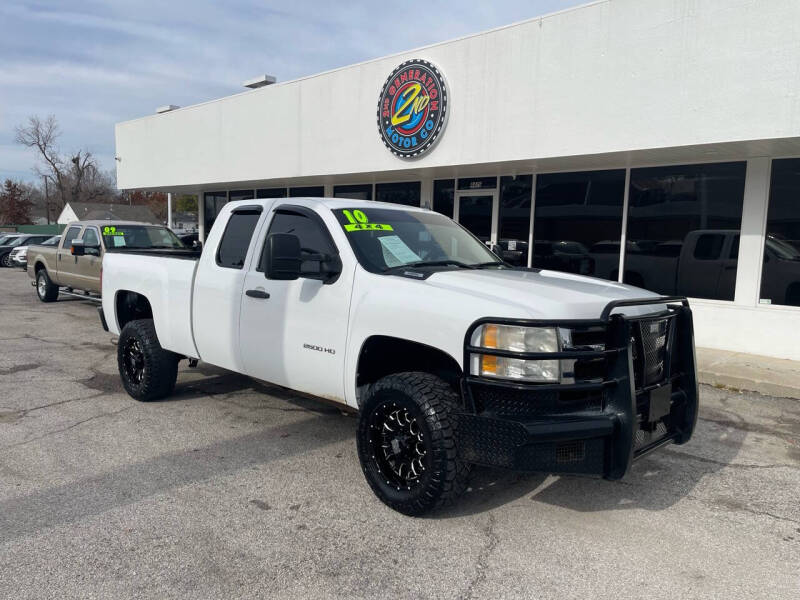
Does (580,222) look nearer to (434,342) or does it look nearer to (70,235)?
(434,342)

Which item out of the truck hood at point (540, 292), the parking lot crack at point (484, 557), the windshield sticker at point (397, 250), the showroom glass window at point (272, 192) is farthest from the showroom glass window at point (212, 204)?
the parking lot crack at point (484, 557)

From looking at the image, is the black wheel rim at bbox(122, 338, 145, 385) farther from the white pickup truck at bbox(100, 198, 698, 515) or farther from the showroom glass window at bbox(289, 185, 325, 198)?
the showroom glass window at bbox(289, 185, 325, 198)

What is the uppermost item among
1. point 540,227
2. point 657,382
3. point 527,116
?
point 527,116

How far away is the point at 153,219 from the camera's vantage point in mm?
83938

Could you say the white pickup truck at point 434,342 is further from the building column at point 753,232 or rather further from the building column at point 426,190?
the building column at point 426,190

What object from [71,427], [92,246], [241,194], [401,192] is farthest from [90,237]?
[71,427]

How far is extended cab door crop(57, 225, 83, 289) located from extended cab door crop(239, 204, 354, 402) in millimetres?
9462

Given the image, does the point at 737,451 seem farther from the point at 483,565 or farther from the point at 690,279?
the point at 690,279

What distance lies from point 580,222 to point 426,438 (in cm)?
804

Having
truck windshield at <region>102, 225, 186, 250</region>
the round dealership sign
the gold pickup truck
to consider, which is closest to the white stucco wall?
the round dealership sign

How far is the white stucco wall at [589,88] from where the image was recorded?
760 centimetres

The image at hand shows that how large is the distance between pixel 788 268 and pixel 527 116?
442 centimetres

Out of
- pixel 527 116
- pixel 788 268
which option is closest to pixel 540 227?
pixel 527 116

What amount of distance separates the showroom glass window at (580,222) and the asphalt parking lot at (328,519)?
195 inches
